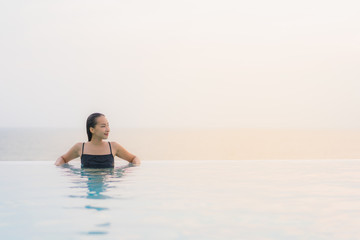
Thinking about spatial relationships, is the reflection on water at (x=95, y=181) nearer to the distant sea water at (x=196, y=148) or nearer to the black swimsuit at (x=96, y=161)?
the black swimsuit at (x=96, y=161)

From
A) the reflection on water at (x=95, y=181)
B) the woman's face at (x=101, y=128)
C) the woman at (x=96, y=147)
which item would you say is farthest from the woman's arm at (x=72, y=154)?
the woman's face at (x=101, y=128)

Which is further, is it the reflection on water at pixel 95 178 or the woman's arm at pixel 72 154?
the woman's arm at pixel 72 154

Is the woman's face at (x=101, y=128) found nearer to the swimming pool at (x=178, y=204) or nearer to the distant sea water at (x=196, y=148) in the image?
the swimming pool at (x=178, y=204)

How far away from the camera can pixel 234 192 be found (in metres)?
5.12

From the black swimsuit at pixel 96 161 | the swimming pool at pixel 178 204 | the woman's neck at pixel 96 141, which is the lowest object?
the swimming pool at pixel 178 204

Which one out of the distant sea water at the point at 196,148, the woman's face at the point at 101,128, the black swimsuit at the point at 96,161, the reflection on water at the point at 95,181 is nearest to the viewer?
the reflection on water at the point at 95,181

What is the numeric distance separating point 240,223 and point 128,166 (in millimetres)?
4740

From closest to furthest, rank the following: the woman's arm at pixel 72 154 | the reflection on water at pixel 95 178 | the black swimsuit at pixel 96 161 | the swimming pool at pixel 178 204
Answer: the swimming pool at pixel 178 204
the reflection on water at pixel 95 178
the black swimsuit at pixel 96 161
the woman's arm at pixel 72 154

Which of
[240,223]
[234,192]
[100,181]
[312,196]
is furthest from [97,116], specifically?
Result: [240,223]

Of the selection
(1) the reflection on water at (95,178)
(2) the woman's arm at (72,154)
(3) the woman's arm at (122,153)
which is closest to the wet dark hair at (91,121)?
(2) the woman's arm at (72,154)

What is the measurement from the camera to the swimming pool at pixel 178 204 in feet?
10.7

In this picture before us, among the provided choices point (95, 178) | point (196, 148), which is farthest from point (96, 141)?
point (196, 148)

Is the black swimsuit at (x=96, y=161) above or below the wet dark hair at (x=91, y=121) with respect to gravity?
below

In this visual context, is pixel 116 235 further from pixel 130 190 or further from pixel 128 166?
pixel 128 166
